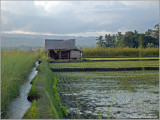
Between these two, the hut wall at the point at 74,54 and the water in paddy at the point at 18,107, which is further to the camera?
the hut wall at the point at 74,54

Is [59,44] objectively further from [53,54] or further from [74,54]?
[74,54]

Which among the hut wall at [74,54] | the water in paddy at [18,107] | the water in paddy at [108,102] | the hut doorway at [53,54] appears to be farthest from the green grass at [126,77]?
the hut doorway at [53,54]

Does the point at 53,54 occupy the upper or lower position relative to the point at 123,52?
lower

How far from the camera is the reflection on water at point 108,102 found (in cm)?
482

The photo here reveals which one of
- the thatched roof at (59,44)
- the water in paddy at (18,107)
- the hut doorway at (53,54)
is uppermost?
the thatched roof at (59,44)

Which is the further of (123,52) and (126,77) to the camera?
(123,52)

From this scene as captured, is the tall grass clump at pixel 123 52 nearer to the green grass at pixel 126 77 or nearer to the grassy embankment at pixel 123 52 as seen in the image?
the grassy embankment at pixel 123 52

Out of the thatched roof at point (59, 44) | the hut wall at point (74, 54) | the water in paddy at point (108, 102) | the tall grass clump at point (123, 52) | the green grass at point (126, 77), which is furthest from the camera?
the tall grass clump at point (123, 52)

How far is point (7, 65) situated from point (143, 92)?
12.2 feet

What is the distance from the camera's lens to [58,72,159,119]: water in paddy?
481 centimetres

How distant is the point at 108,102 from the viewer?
5.84m

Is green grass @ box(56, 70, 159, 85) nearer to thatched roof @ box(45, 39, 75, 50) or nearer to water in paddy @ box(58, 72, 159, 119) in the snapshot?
water in paddy @ box(58, 72, 159, 119)

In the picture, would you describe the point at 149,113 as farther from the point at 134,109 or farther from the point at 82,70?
the point at 82,70

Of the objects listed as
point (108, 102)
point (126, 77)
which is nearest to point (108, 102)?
point (108, 102)
